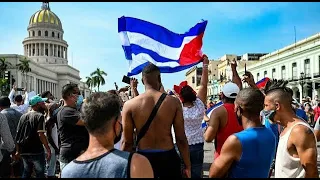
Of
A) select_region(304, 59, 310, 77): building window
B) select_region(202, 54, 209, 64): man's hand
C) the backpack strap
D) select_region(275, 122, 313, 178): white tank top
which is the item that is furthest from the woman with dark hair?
select_region(304, 59, 310, 77): building window

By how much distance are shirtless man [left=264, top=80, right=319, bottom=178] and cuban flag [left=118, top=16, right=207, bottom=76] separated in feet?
11.8

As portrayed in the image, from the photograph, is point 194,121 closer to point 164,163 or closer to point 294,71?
point 164,163

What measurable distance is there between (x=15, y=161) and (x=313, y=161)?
15.6 feet

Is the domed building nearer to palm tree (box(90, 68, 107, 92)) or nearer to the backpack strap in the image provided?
palm tree (box(90, 68, 107, 92))

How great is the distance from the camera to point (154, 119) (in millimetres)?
4230

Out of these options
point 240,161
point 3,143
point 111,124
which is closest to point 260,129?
point 240,161

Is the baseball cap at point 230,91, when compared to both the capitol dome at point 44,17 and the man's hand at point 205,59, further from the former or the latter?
the capitol dome at point 44,17

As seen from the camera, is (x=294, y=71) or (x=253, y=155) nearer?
(x=253, y=155)

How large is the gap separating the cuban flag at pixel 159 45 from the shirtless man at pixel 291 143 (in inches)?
141

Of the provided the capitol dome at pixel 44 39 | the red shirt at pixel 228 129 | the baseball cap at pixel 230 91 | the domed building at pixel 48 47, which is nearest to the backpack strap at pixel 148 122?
the red shirt at pixel 228 129

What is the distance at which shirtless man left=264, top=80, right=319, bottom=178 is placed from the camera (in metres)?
3.21

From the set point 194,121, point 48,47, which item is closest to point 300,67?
point 194,121

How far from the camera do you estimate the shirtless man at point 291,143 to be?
10.5ft

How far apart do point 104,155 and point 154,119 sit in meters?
1.90
